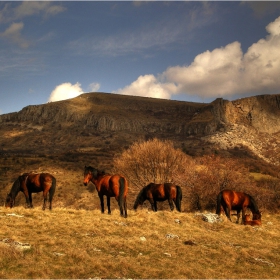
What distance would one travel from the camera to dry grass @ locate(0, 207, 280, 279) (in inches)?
310

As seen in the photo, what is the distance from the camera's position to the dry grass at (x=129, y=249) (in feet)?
25.8

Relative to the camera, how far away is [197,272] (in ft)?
27.8

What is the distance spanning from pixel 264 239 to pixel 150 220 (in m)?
6.04

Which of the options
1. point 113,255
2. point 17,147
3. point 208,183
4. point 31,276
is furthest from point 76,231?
point 17,147

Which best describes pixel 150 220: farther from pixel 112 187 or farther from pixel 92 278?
pixel 92 278

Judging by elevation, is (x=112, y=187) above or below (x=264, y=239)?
above

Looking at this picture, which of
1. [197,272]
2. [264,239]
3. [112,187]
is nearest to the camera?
[197,272]

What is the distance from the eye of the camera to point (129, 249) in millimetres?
10055

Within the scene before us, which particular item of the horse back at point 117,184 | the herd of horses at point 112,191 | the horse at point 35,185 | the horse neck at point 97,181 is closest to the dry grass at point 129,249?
the horse back at point 117,184

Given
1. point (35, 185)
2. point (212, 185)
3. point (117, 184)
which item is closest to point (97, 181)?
point (117, 184)

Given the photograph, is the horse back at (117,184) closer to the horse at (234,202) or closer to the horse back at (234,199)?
the horse at (234,202)

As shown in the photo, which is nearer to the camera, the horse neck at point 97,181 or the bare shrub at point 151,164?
the horse neck at point 97,181

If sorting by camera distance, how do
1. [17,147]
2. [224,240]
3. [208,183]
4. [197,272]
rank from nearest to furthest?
1. [197,272]
2. [224,240]
3. [208,183]
4. [17,147]

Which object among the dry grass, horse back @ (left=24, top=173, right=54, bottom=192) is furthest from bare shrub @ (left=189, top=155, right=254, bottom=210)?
horse back @ (left=24, top=173, right=54, bottom=192)
